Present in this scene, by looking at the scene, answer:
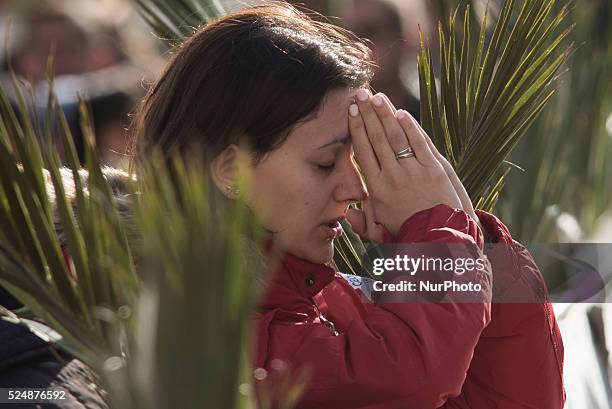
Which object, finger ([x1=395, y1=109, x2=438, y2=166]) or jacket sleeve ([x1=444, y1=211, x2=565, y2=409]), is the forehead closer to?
finger ([x1=395, y1=109, x2=438, y2=166])

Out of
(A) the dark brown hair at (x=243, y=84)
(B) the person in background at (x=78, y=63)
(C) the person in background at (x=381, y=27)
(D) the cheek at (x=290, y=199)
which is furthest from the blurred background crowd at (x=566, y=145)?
(B) the person in background at (x=78, y=63)

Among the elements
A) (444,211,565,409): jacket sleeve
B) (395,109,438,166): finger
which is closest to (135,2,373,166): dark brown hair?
(395,109,438,166): finger

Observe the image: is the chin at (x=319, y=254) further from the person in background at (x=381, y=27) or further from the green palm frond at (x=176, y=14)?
the person in background at (x=381, y=27)

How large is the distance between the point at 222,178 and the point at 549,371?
0.55m

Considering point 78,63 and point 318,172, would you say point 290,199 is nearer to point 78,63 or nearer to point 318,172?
point 318,172

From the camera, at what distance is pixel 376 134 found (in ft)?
5.39

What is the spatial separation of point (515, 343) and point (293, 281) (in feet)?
1.09

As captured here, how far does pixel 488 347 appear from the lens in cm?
170

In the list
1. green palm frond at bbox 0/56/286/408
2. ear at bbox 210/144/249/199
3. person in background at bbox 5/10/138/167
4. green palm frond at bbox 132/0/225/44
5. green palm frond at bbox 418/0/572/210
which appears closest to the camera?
green palm frond at bbox 0/56/286/408

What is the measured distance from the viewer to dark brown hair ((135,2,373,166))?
5.35 feet

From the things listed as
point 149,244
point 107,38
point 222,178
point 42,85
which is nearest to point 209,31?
point 222,178

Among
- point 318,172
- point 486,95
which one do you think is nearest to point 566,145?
point 486,95

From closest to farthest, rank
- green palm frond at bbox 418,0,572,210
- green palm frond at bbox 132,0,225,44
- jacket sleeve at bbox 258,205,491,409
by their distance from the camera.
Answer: jacket sleeve at bbox 258,205,491,409
green palm frond at bbox 418,0,572,210
green palm frond at bbox 132,0,225,44

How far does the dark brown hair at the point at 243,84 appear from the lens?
1.63m
